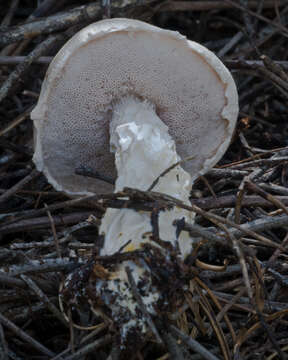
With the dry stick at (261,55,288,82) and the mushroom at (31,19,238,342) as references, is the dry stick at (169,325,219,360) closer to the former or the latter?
the mushroom at (31,19,238,342)

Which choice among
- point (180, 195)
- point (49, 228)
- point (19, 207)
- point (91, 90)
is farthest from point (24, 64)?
point (180, 195)

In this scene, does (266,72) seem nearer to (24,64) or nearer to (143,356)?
(24,64)

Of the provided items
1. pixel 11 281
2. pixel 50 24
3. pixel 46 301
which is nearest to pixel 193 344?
pixel 46 301

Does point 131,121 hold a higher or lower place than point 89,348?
higher

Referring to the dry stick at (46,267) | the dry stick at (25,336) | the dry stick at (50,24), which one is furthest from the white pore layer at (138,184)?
the dry stick at (50,24)

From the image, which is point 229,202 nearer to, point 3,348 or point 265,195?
point 265,195

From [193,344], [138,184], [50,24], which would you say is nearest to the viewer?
[193,344]

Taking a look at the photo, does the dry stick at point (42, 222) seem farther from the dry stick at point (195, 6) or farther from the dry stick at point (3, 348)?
the dry stick at point (195, 6)
